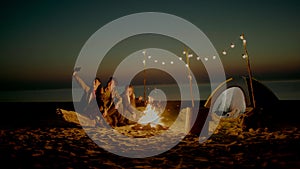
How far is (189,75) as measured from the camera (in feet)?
39.2

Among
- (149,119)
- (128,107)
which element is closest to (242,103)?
(149,119)

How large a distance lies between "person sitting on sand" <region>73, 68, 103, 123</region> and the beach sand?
2414mm

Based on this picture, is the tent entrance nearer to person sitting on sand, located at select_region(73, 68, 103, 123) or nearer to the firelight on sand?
the firelight on sand

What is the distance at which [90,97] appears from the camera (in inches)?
451

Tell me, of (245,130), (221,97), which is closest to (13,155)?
(245,130)

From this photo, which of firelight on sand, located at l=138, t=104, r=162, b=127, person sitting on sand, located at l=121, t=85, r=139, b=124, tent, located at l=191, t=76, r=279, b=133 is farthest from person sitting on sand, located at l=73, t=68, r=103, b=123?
tent, located at l=191, t=76, r=279, b=133

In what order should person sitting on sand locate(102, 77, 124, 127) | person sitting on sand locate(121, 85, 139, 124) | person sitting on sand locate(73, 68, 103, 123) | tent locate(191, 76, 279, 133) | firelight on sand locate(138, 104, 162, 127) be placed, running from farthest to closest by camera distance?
person sitting on sand locate(121, 85, 139, 124) → person sitting on sand locate(73, 68, 103, 123) → person sitting on sand locate(102, 77, 124, 127) → firelight on sand locate(138, 104, 162, 127) → tent locate(191, 76, 279, 133)

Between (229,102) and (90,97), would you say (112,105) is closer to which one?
(90,97)

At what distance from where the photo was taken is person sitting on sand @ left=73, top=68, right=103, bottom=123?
36.8ft

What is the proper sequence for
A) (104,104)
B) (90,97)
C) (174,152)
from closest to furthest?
1. (174,152)
2. (104,104)
3. (90,97)

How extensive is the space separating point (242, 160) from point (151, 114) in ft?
20.9

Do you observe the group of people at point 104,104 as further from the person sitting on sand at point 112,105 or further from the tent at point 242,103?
the tent at point 242,103

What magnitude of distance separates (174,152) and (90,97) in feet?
20.4

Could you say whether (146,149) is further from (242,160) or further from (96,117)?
(96,117)
